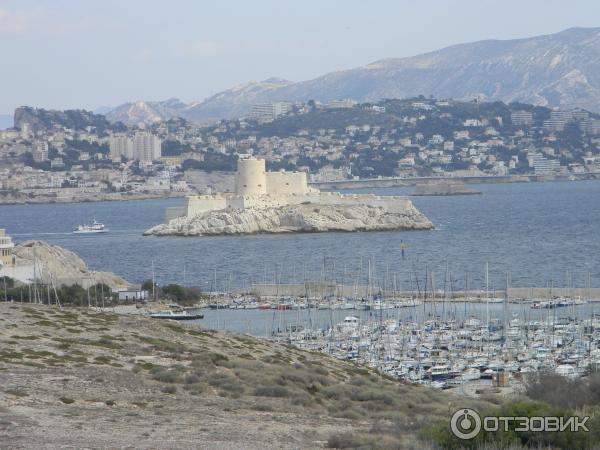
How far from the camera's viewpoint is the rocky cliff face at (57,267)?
1543 inches

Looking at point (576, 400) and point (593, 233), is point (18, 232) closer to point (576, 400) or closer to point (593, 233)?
point (593, 233)

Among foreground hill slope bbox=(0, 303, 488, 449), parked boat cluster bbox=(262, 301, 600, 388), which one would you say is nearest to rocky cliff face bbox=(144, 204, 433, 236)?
parked boat cluster bbox=(262, 301, 600, 388)

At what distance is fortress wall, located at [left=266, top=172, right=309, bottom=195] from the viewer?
79938 mm

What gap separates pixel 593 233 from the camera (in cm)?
6862

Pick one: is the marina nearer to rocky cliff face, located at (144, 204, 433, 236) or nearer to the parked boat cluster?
the parked boat cluster

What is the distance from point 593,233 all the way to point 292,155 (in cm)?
13166

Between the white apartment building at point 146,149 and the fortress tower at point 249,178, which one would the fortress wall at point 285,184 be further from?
the white apartment building at point 146,149

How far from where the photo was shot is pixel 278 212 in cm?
7825

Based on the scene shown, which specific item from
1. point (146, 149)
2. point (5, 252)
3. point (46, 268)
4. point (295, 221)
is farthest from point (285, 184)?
point (146, 149)

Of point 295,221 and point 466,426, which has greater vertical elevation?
point 466,426

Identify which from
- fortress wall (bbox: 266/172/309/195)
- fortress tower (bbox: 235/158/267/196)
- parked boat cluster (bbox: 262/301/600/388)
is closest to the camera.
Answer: parked boat cluster (bbox: 262/301/600/388)

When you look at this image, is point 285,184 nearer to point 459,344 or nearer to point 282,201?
point 282,201

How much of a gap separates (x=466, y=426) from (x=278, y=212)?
69391 millimetres

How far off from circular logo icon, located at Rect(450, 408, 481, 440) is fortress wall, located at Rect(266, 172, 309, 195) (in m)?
70.6
